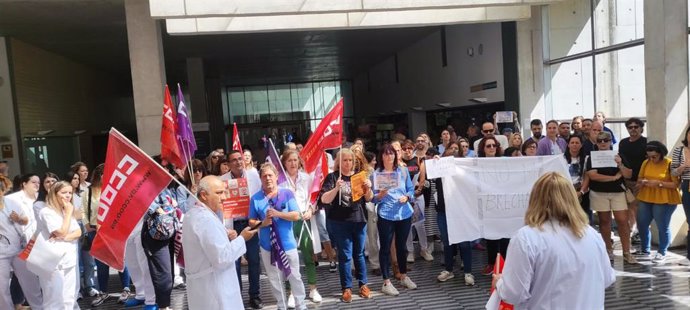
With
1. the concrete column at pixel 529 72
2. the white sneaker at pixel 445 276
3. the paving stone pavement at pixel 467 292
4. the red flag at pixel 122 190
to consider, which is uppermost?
the concrete column at pixel 529 72

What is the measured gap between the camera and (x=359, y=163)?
6547mm

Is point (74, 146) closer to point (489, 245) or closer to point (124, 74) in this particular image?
point (124, 74)

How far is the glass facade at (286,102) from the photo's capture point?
3494cm

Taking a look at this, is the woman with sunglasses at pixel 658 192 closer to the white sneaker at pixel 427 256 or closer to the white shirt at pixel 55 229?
the white sneaker at pixel 427 256

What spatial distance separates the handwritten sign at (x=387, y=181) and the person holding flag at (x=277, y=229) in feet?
3.79

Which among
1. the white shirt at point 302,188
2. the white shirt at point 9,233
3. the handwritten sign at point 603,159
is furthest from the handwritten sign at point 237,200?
the handwritten sign at point 603,159

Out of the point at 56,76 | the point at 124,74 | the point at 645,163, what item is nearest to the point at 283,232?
the point at 645,163

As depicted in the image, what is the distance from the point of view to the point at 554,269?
9.75 ft

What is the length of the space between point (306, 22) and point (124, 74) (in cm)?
1833

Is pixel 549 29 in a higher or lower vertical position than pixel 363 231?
higher

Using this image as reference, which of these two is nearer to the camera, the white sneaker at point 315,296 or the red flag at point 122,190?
the red flag at point 122,190

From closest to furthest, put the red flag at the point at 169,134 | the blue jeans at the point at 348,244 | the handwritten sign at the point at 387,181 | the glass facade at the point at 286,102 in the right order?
the red flag at the point at 169,134 → the blue jeans at the point at 348,244 → the handwritten sign at the point at 387,181 → the glass facade at the point at 286,102

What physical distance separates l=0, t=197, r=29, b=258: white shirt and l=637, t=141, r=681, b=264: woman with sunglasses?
24.9 ft

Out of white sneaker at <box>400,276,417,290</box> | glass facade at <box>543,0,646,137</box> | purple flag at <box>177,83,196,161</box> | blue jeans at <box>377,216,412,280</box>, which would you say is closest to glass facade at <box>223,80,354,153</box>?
glass facade at <box>543,0,646,137</box>
